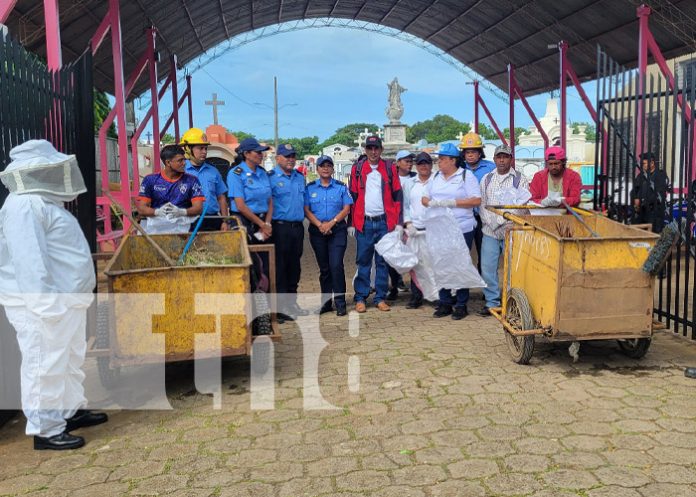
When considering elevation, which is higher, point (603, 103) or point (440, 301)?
point (603, 103)

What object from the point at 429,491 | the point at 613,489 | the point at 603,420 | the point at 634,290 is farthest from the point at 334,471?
the point at 634,290

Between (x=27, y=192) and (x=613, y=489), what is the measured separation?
141 inches

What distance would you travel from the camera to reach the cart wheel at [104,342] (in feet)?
15.1

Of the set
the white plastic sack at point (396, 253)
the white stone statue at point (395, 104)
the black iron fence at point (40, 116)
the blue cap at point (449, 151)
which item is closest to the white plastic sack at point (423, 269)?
the white plastic sack at point (396, 253)

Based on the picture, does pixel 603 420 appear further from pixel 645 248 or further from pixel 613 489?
pixel 645 248

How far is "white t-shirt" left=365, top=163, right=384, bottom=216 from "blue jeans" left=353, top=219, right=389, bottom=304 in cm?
13

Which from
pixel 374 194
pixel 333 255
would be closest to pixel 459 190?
pixel 374 194

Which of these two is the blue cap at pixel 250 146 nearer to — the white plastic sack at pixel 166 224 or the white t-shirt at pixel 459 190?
the white plastic sack at pixel 166 224

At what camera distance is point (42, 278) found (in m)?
3.55

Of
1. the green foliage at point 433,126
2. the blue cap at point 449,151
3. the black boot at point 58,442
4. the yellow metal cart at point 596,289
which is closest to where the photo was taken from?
the black boot at point 58,442

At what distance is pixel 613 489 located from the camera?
3.05 metres

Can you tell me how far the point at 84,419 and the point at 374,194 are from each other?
13.1 ft

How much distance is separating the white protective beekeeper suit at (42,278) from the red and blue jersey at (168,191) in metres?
1.73

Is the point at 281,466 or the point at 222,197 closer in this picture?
the point at 281,466
